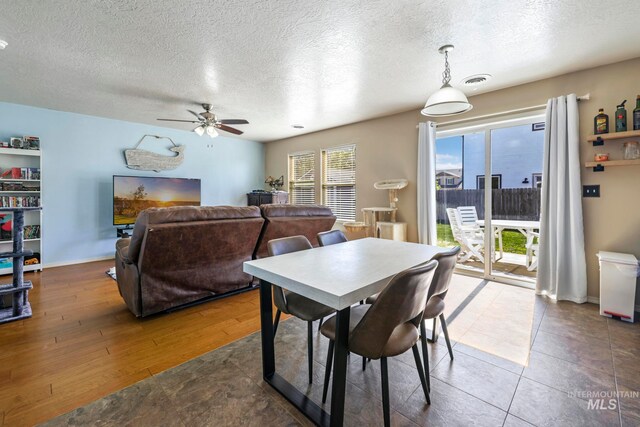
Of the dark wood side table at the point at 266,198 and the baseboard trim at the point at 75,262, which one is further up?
the dark wood side table at the point at 266,198

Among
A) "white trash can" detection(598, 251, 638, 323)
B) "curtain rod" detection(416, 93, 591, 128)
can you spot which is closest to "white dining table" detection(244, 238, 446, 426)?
"white trash can" detection(598, 251, 638, 323)

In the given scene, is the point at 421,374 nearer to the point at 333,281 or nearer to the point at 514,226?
the point at 333,281

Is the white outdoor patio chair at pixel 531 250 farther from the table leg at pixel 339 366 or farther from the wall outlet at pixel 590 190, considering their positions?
the table leg at pixel 339 366

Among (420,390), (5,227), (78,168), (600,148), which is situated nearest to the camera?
(420,390)

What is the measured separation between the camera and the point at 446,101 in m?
2.11

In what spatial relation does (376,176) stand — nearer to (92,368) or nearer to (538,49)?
(538,49)

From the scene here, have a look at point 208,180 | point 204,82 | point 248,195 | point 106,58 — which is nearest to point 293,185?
point 248,195

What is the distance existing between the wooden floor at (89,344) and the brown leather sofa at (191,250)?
8.1 inches

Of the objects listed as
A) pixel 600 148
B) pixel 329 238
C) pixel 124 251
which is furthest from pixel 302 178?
pixel 600 148

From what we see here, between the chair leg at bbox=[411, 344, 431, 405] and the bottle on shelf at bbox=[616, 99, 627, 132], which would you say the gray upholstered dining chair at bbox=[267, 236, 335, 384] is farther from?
the bottle on shelf at bbox=[616, 99, 627, 132]

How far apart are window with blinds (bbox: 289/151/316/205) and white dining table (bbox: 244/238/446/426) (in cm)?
417

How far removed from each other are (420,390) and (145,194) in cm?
542

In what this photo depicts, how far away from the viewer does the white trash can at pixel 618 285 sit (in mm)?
2490

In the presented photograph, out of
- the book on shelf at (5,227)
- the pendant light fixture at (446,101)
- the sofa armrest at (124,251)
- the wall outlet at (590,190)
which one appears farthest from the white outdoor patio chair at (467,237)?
the book on shelf at (5,227)
